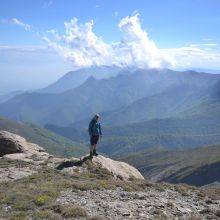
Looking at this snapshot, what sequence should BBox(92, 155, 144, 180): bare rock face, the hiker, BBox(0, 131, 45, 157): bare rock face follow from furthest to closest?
BBox(0, 131, 45, 157): bare rock face < the hiker < BBox(92, 155, 144, 180): bare rock face

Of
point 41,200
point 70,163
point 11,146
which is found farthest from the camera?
point 11,146

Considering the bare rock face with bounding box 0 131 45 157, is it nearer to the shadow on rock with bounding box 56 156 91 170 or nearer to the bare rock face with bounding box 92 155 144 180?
the shadow on rock with bounding box 56 156 91 170

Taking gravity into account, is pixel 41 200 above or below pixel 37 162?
above

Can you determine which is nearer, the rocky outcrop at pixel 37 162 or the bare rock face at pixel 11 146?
the rocky outcrop at pixel 37 162

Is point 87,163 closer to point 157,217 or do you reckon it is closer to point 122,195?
point 122,195

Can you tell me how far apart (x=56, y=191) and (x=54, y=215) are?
5283 mm

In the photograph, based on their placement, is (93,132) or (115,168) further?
(93,132)

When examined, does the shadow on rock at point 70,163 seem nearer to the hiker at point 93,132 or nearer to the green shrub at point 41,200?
the hiker at point 93,132

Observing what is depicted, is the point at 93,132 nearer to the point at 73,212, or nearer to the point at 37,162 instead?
the point at 37,162

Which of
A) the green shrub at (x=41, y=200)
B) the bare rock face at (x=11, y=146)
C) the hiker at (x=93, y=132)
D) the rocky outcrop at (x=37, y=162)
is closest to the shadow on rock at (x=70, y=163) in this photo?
the rocky outcrop at (x=37, y=162)

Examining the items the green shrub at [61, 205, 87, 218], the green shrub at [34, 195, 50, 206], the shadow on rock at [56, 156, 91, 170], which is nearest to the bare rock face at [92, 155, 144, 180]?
the shadow on rock at [56, 156, 91, 170]

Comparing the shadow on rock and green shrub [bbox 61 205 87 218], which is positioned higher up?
green shrub [bbox 61 205 87 218]

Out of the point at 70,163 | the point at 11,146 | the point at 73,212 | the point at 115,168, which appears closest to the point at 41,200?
the point at 73,212

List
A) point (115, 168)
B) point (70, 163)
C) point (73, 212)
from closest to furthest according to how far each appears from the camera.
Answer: point (73, 212)
point (70, 163)
point (115, 168)
